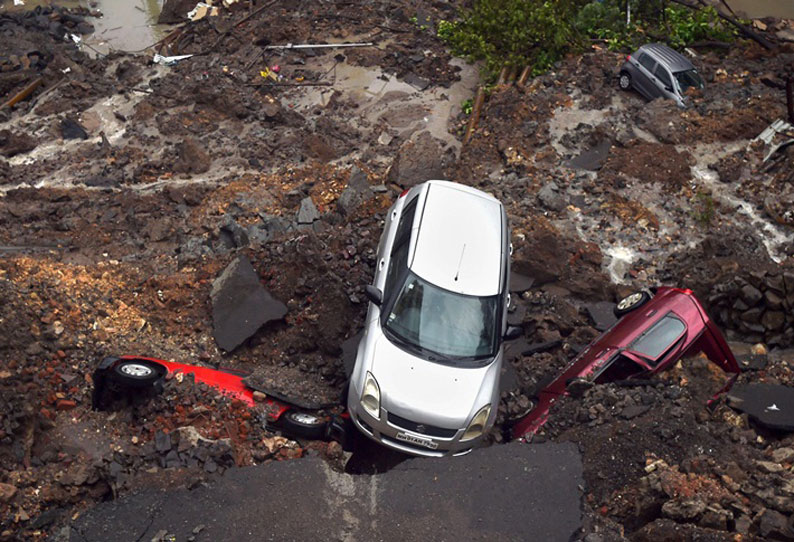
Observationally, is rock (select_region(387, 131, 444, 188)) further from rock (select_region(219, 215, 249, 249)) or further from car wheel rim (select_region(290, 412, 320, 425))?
car wheel rim (select_region(290, 412, 320, 425))

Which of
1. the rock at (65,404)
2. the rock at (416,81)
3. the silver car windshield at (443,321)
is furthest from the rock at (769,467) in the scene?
the rock at (416,81)

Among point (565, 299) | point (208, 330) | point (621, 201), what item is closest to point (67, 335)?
point (208, 330)

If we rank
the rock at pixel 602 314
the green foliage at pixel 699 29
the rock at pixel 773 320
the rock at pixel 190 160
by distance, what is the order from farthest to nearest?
1. the green foliage at pixel 699 29
2. the rock at pixel 190 160
3. the rock at pixel 602 314
4. the rock at pixel 773 320

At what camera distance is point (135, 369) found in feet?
25.5

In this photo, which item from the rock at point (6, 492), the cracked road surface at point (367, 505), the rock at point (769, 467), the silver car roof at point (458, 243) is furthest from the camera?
the silver car roof at point (458, 243)

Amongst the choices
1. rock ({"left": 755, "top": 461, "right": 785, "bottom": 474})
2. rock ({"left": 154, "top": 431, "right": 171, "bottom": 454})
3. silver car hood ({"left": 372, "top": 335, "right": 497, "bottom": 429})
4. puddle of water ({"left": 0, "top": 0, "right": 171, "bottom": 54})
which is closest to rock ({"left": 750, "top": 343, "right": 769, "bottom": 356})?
rock ({"left": 755, "top": 461, "right": 785, "bottom": 474})

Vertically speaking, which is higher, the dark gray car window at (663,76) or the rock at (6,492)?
the dark gray car window at (663,76)

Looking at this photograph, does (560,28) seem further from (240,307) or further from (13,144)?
(13,144)

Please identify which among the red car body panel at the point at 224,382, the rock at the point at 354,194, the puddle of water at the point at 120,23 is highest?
the red car body panel at the point at 224,382

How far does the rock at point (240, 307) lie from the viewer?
9.53 m

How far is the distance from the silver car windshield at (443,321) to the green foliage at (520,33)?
9.00 m

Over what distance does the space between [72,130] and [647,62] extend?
477 inches

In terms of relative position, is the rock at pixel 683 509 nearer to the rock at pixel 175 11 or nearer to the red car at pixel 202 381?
the red car at pixel 202 381

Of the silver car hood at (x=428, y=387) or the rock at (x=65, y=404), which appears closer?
the rock at (x=65, y=404)
